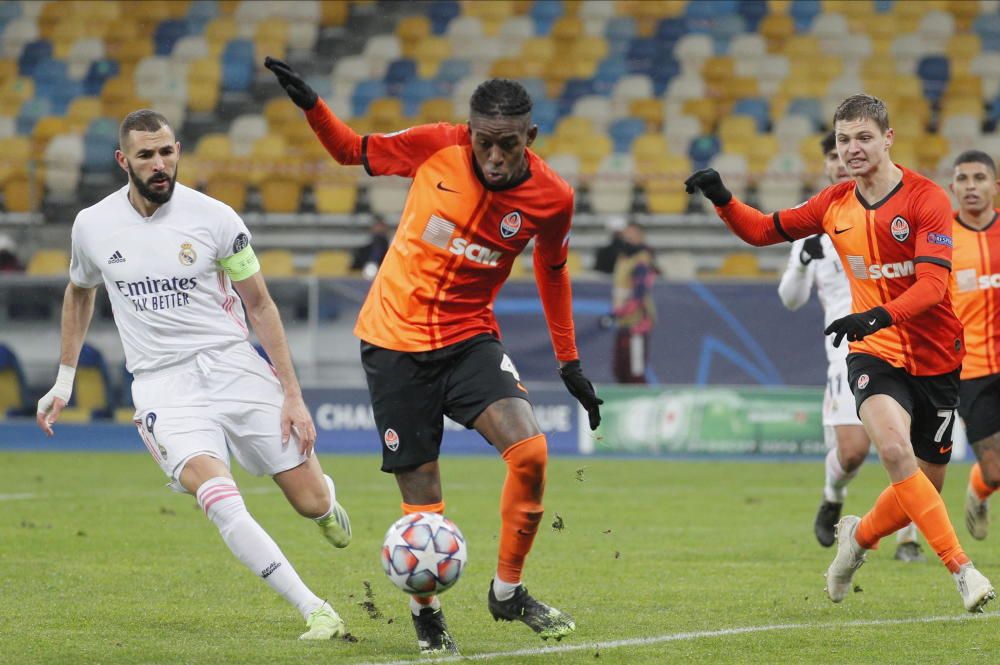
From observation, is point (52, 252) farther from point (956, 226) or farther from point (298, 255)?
point (956, 226)

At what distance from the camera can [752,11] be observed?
25031 millimetres

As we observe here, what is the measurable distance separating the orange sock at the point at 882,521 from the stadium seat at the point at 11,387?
12631 millimetres

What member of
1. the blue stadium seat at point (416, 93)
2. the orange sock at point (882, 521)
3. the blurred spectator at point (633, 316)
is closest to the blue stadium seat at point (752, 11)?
the blue stadium seat at point (416, 93)

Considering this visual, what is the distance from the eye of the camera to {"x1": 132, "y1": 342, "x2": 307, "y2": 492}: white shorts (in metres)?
6.68

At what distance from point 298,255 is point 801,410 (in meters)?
7.36

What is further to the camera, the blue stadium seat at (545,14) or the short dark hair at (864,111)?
the blue stadium seat at (545,14)

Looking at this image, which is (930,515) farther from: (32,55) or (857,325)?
(32,55)

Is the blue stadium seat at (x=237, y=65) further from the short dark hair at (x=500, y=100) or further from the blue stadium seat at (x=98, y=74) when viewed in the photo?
the short dark hair at (x=500, y=100)

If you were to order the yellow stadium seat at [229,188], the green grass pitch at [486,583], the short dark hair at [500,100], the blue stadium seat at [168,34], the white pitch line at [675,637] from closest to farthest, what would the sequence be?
the short dark hair at [500,100] < the white pitch line at [675,637] < the green grass pitch at [486,583] < the yellow stadium seat at [229,188] < the blue stadium seat at [168,34]

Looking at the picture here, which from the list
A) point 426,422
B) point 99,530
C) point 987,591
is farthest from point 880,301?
point 99,530

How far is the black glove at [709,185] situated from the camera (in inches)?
276

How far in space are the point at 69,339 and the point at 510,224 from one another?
231 cm

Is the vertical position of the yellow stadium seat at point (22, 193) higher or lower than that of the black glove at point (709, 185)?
lower

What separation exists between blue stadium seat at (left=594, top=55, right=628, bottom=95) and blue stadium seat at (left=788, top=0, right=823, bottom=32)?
2.93m
